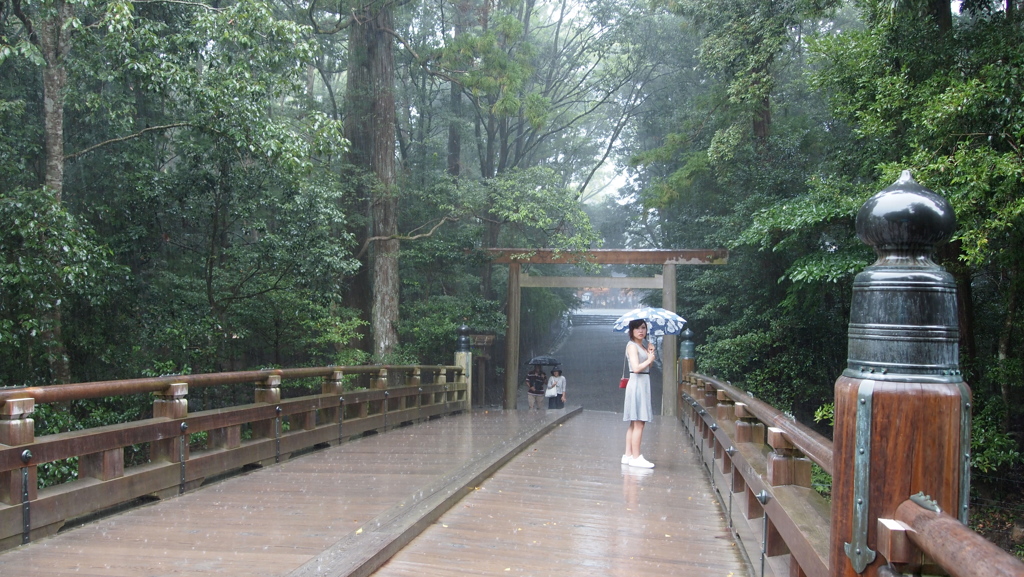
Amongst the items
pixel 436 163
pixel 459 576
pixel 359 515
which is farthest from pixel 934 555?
pixel 436 163

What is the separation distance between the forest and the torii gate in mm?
662

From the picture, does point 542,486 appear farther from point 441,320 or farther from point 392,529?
point 441,320

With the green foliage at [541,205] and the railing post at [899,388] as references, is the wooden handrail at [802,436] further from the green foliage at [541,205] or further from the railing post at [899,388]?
the green foliage at [541,205]

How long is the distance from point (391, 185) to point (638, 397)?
7.43 m

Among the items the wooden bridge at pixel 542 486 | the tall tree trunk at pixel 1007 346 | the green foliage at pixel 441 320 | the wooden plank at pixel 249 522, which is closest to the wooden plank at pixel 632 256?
the green foliage at pixel 441 320

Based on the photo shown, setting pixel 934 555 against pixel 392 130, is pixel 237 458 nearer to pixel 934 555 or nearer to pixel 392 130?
pixel 934 555

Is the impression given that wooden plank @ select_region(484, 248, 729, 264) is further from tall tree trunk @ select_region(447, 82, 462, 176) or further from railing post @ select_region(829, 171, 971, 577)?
railing post @ select_region(829, 171, 971, 577)

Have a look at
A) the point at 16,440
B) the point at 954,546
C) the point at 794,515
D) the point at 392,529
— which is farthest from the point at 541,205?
the point at 954,546

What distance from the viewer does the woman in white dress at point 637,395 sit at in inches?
251

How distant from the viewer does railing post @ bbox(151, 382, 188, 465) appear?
466 centimetres

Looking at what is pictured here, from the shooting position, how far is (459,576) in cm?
330

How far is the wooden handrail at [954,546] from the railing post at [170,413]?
4321mm

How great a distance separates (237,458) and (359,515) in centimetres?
156

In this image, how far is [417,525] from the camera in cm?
393
